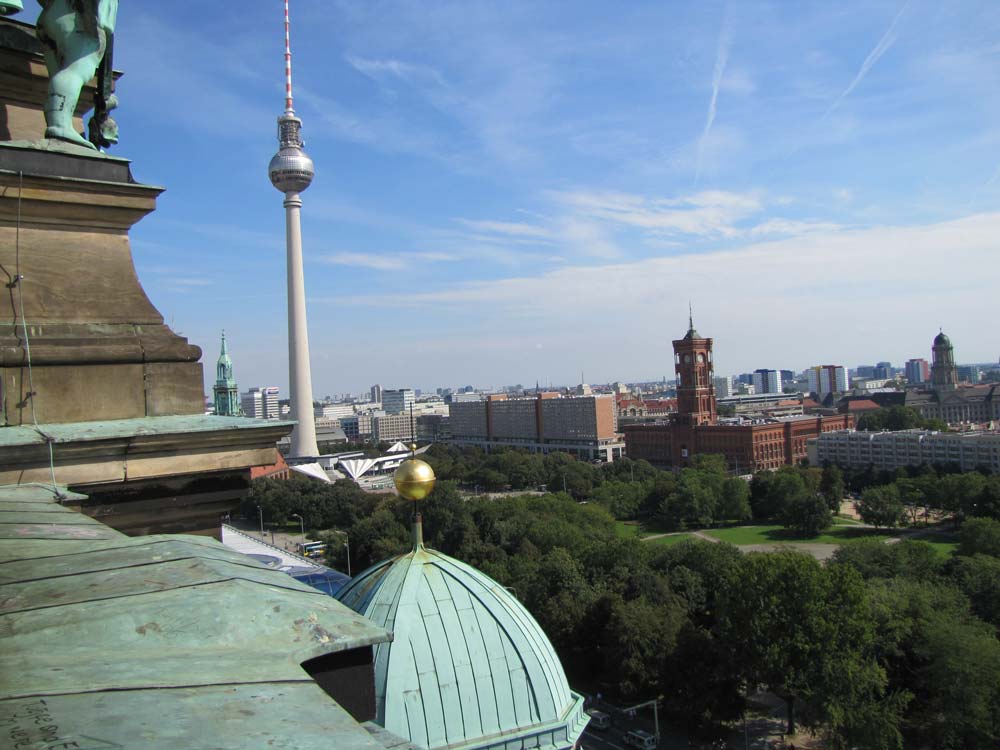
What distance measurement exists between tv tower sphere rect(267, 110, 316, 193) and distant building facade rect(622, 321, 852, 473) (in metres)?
47.3

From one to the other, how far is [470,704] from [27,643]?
24.5 feet

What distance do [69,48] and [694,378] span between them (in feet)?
299

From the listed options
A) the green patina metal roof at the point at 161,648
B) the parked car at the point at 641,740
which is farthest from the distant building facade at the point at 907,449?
the green patina metal roof at the point at 161,648

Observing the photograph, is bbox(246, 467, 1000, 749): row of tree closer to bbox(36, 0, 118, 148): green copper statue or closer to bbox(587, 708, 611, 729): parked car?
bbox(587, 708, 611, 729): parked car

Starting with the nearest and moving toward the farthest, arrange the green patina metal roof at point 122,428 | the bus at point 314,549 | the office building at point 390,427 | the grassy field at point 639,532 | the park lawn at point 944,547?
the green patina metal roof at point 122,428, the park lawn at point 944,547, the bus at point 314,549, the grassy field at point 639,532, the office building at point 390,427

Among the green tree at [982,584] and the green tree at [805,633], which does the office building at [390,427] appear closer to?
the green tree at [982,584]

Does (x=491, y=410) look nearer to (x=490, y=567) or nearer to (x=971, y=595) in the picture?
(x=490, y=567)

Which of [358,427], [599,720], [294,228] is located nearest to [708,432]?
[294,228]

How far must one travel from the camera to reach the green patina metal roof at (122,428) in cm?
472

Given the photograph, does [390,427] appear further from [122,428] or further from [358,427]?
[122,428]

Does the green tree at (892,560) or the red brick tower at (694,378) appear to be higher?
the red brick tower at (694,378)

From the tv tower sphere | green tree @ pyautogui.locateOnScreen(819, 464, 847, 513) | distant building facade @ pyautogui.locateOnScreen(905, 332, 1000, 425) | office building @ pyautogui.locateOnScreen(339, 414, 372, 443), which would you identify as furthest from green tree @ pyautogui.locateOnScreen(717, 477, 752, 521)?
office building @ pyautogui.locateOnScreen(339, 414, 372, 443)

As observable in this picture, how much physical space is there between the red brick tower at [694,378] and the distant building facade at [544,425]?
64.6 ft

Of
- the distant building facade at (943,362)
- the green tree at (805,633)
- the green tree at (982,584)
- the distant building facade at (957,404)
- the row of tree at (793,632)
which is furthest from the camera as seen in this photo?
the distant building facade at (943,362)
